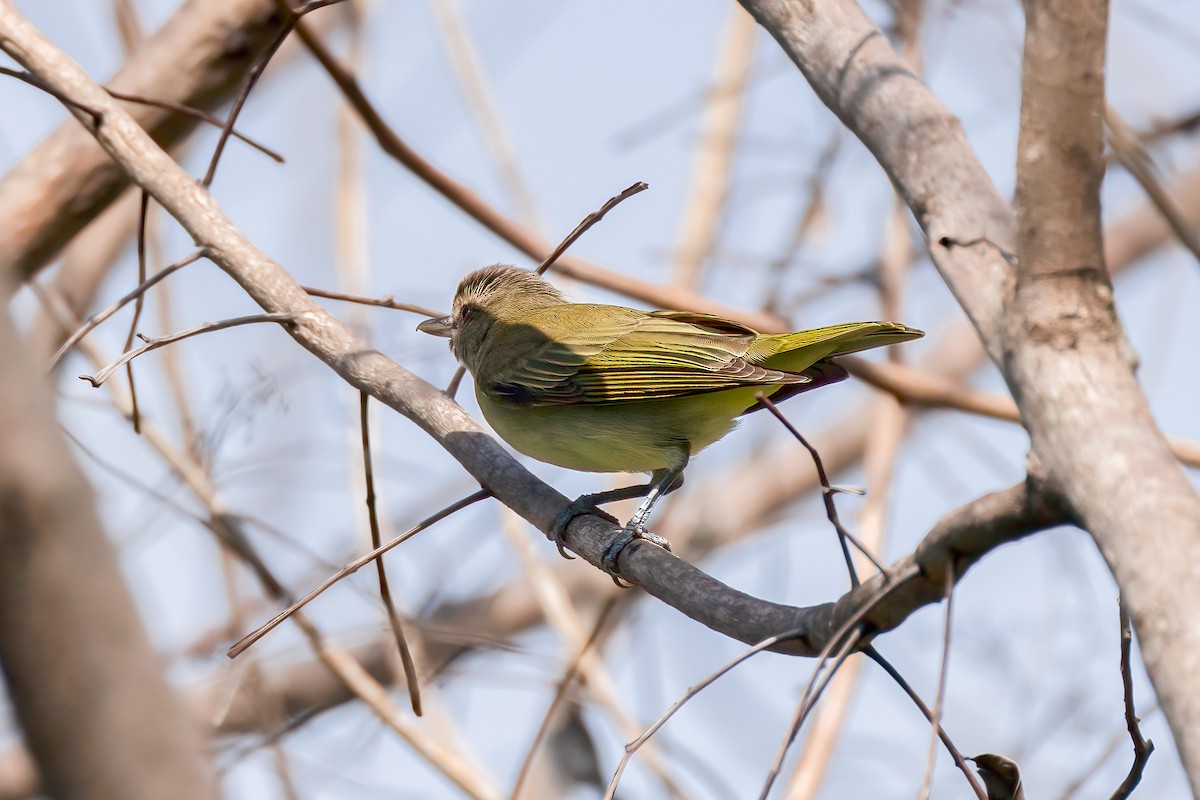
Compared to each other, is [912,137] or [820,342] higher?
[820,342]

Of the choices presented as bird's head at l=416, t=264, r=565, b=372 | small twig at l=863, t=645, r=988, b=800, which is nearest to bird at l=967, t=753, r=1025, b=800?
small twig at l=863, t=645, r=988, b=800

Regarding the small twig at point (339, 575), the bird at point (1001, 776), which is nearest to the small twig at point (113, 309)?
the small twig at point (339, 575)

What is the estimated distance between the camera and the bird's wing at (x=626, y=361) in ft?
13.5

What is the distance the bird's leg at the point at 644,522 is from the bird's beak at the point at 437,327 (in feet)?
4.25

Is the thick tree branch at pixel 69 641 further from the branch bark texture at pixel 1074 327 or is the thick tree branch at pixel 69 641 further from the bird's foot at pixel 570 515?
the bird's foot at pixel 570 515

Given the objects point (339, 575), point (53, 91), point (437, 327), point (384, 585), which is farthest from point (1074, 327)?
point (437, 327)

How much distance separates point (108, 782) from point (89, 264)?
20.8ft

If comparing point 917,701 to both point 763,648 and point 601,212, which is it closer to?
point 763,648

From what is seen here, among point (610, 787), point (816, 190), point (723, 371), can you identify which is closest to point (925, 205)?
point (610, 787)

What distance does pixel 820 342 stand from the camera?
4008 mm

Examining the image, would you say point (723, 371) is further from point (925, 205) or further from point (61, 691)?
point (61, 691)

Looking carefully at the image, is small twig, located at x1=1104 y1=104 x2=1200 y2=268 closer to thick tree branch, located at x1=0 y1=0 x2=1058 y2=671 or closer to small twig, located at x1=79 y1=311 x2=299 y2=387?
thick tree branch, located at x1=0 y1=0 x2=1058 y2=671

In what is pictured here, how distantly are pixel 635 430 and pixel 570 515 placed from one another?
0.95 meters

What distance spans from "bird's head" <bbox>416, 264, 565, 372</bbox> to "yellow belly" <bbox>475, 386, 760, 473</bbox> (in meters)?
0.84
